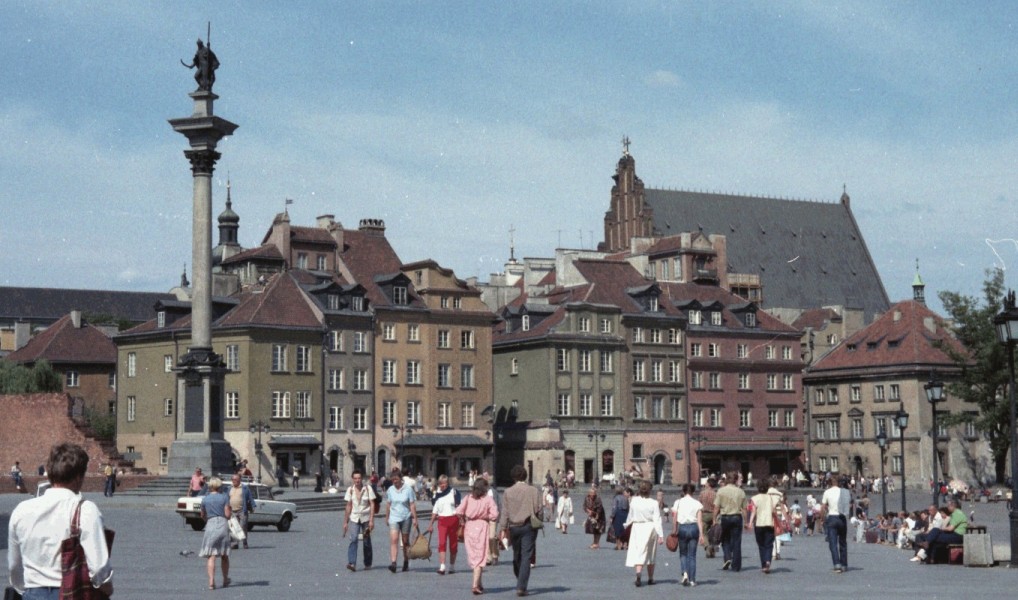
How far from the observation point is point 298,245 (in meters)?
97.9

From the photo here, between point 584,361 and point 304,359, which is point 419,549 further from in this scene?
point 584,361

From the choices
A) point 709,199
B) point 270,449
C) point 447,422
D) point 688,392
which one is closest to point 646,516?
point 270,449

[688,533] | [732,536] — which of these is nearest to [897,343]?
[732,536]

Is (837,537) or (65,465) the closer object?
(65,465)

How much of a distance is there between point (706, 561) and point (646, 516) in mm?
7558

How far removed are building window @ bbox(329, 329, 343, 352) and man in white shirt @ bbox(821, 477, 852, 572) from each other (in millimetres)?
66983

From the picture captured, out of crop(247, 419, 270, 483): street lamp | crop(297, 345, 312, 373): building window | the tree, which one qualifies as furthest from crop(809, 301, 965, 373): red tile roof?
crop(247, 419, 270, 483): street lamp

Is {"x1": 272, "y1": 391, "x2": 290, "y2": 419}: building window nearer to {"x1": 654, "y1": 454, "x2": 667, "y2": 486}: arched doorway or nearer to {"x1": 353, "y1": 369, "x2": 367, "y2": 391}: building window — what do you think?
{"x1": 353, "y1": 369, "x2": 367, "y2": 391}: building window

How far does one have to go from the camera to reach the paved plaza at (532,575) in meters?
22.3

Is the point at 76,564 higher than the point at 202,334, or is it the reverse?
the point at 202,334

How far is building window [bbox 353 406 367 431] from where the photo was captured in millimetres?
93500

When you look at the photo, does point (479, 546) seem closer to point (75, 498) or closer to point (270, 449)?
point (75, 498)

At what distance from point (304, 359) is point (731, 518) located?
219ft

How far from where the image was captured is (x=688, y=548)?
79.0 feet
